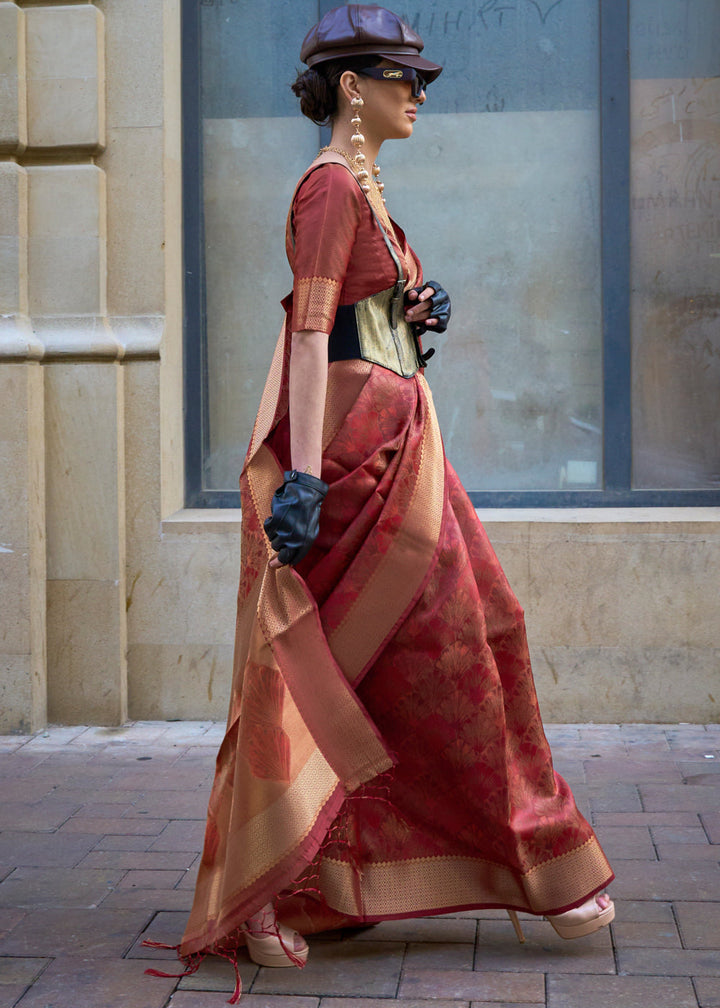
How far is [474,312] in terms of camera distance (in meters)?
5.45

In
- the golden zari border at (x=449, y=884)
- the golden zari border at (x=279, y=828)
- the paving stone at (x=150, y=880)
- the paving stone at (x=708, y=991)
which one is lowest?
the paving stone at (x=150, y=880)

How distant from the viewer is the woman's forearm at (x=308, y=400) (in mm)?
2705

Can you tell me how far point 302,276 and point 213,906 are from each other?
54.9 inches

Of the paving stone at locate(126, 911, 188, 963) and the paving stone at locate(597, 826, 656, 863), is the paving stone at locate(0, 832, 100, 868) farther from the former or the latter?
the paving stone at locate(597, 826, 656, 863)

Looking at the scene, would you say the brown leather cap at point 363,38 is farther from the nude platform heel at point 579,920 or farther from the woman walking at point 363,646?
the nude platform heel at point 579,920

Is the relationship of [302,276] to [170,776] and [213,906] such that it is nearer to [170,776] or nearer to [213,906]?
[213,906]

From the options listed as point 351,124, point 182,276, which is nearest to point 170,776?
point 182,276

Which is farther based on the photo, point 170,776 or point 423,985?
point 170,776

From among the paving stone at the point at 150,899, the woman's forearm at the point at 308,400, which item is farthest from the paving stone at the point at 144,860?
the woman's forearm at the point at 308,400

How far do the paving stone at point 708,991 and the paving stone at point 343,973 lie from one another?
0.64 meters

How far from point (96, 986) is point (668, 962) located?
1.27 meters

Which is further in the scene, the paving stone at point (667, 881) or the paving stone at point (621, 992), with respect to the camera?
the paving stone at point (667, 881)

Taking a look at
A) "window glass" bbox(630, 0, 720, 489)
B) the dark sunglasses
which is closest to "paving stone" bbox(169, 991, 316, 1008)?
the dark sunglasses

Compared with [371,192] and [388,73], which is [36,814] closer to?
[371,192]
